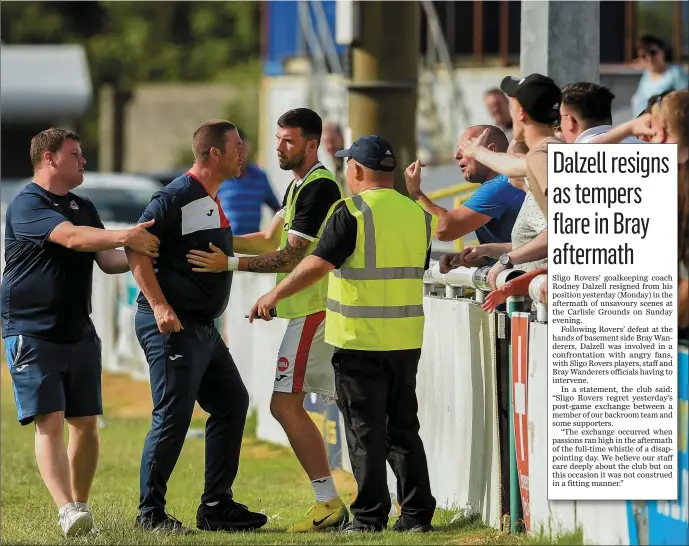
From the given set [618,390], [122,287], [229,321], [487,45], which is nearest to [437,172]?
[122,287]

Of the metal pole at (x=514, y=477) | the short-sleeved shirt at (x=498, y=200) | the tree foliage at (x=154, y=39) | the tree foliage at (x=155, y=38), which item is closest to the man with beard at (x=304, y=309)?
the short-sleeved shirt at (x=498, y=200)

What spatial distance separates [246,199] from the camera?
46.7ft

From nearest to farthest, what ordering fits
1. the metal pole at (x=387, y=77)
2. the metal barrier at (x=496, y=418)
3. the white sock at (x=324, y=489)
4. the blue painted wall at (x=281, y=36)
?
the metal barrier at (x=496, y=418) → the white sock at (x=324, y=489) → the metal pole at (x=387, y=77) → the blue painted wall at (x=281, y=36)

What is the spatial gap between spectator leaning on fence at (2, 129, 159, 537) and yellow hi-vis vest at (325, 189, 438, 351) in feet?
3.41

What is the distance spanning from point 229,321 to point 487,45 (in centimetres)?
1372

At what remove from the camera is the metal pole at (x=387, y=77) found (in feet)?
37.7

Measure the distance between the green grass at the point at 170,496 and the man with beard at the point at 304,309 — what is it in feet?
1.35

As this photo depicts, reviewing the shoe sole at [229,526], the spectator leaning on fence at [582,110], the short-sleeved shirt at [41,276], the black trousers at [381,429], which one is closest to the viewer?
the spectator leaning on fence at [582,110]

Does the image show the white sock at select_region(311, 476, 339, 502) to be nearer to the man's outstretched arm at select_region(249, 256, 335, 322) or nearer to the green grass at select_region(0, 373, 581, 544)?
the green grass at select_region(0, 373, 581, 544)

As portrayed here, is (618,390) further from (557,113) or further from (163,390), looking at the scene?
(163,390)

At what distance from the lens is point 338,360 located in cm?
769

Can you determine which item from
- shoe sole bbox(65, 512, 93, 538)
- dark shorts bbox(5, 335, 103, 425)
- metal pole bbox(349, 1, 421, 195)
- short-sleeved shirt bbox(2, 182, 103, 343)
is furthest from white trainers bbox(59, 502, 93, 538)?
metal pole bbox(349, 1, 421, 195)

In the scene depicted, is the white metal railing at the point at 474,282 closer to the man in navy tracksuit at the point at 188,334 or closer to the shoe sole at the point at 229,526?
the man in navy tracksuit at the point at 188,334

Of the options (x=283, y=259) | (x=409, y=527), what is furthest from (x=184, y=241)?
(x=409, y=527)
